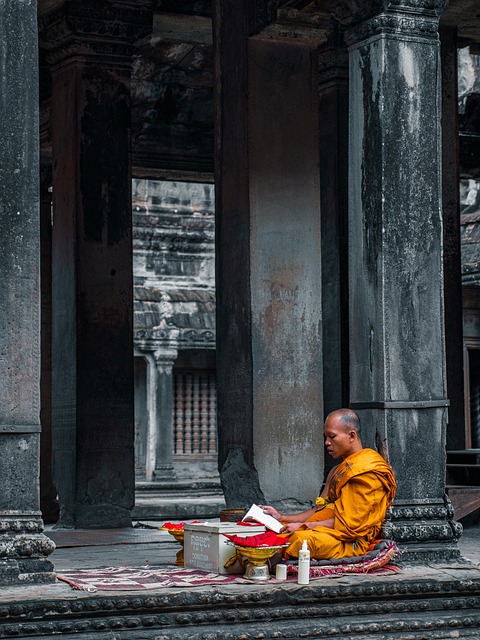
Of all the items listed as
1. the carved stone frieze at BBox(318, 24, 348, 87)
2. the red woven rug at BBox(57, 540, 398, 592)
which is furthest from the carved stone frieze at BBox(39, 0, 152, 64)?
the red woven rug at BBox(57, 540, 398, 592)

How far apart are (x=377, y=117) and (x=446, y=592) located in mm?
2811

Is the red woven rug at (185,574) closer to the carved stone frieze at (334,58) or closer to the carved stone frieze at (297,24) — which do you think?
the carved stone frieze at (297,24)

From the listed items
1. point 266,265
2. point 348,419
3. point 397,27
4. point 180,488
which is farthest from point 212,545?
point 180,488

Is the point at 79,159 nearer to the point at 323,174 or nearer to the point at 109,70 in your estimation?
the point at 109,70

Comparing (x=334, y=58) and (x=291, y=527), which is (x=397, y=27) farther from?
(x=334, y=58)

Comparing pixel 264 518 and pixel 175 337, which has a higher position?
pixel 175 337

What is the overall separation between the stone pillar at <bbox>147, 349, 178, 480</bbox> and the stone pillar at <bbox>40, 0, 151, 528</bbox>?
12.5m

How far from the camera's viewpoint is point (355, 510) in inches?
289

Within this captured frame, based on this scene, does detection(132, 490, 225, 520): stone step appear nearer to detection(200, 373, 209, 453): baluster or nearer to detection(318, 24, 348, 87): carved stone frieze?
detection(318, 24, 348, 87): carved stone frieze

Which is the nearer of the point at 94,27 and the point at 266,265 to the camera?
the point at 266,265

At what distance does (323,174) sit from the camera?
12102 millimetres

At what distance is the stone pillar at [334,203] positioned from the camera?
11797 mm

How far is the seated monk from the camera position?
7289mm

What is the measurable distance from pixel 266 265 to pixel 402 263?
198 cm
